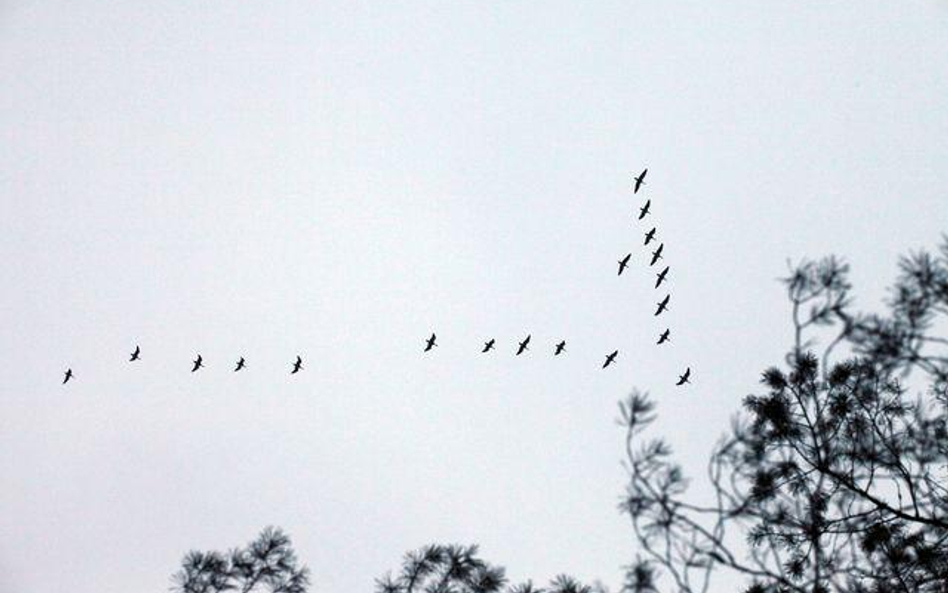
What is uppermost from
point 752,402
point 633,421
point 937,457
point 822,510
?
point 752,402

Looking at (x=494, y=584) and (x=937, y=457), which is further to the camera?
(x=937, y=457)

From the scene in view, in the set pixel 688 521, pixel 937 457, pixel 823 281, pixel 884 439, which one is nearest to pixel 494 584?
pixel 688 521

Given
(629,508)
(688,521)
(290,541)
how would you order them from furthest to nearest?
(290,541), (629,508), (688,521)

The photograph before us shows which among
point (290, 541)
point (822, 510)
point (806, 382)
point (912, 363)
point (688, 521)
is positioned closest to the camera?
point (688, 521)

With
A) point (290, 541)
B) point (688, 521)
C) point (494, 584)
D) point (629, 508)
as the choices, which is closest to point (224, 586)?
point (290, 541)

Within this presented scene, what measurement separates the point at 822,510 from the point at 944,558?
1.30 meters

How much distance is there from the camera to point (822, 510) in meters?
8.04

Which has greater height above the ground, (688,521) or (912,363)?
(912,363)

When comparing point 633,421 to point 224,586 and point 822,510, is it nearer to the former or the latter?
point 822,510

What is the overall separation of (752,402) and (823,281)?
2545 mm

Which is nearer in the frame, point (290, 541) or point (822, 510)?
point (290, 541)

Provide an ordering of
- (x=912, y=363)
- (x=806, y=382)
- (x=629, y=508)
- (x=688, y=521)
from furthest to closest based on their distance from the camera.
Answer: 1. (x=806, y=382)
2. (x=912, y=363)
3. (x=629, y=508)
4. (x=688, y=521)

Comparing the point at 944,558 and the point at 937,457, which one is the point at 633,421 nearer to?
the point at 944,558

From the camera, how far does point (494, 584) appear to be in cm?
689
